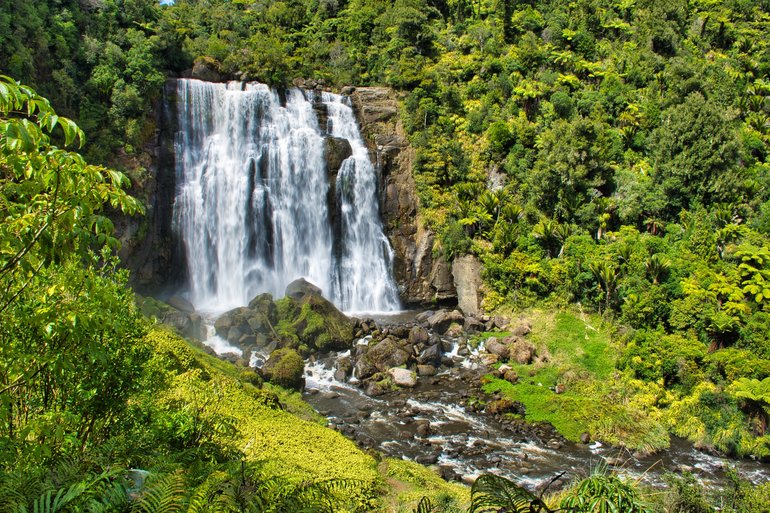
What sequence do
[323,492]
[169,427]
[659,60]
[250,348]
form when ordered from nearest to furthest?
[323,492] < [169,427] < [250,348] < [659,60]

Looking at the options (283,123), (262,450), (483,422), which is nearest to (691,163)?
(483,422)

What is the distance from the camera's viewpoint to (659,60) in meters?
35.6

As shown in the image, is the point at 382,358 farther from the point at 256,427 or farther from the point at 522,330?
the point at 256,427

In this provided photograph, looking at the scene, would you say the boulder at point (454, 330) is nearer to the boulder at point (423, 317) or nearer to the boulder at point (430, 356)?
the boulder at point (423, 317)

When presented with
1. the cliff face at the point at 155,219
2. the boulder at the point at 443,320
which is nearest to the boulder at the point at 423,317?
the boulder at the point at 443,320

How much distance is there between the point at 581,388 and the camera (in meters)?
18.4

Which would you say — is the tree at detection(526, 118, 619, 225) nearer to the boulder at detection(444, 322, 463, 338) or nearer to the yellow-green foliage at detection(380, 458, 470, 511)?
the boulder at detection(444, 322, 463, 338)

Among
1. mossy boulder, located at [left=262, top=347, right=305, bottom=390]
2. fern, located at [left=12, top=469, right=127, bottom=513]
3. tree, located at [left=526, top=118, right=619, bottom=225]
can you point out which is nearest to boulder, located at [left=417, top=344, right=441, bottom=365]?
mossy boulder, located at [left=262, top=347, right=305, bottom=390]

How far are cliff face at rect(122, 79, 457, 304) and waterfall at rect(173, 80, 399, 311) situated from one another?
0.59 m

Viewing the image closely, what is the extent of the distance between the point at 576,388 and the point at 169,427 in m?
15.7

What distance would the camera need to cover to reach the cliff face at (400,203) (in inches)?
1145

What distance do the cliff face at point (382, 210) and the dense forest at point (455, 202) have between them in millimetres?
1032

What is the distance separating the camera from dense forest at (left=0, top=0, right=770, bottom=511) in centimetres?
392

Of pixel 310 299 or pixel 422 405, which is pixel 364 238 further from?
pixel 422 405
